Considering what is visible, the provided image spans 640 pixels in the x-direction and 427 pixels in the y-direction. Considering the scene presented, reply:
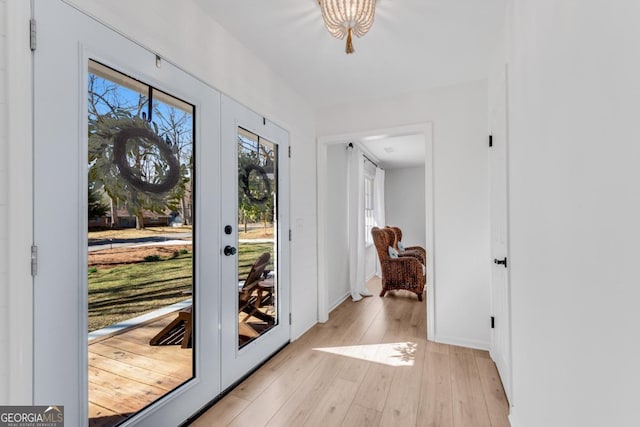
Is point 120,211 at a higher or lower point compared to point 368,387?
higher

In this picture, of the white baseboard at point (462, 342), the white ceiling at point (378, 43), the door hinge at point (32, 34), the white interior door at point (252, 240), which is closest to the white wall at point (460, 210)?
the white baseboard at point (462, 342)

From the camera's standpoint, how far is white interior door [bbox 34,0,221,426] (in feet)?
3.51

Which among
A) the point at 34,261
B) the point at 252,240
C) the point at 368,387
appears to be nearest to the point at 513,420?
the point at 368,387

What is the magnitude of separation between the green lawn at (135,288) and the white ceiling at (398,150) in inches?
118

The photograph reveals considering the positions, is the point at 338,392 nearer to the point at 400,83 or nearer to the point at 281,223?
the point at 281,223

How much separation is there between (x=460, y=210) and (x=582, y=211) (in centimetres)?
211

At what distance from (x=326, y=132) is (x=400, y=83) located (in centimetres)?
94

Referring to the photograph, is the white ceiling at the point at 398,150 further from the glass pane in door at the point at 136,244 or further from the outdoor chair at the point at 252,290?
the glass pane in door at the point at 136,244

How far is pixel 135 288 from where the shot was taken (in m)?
1.42

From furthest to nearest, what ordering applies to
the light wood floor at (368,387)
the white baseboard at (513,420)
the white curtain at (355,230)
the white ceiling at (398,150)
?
the white ceiling at (398,150) → the white curtain at (355,230) → the light wood floor at (368,387) → the white baseboard at (513,420)

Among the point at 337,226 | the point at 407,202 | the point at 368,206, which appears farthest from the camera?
the point at 407,202

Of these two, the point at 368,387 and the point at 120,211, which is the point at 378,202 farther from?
the point at 120,211

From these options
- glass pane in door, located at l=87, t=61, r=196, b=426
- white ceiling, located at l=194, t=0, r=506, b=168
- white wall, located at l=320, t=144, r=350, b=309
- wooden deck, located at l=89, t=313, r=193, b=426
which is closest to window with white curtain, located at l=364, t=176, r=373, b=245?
Result: white wall, located at l=320, t=144, r=350, b=309

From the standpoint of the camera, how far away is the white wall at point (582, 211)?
543 mm
